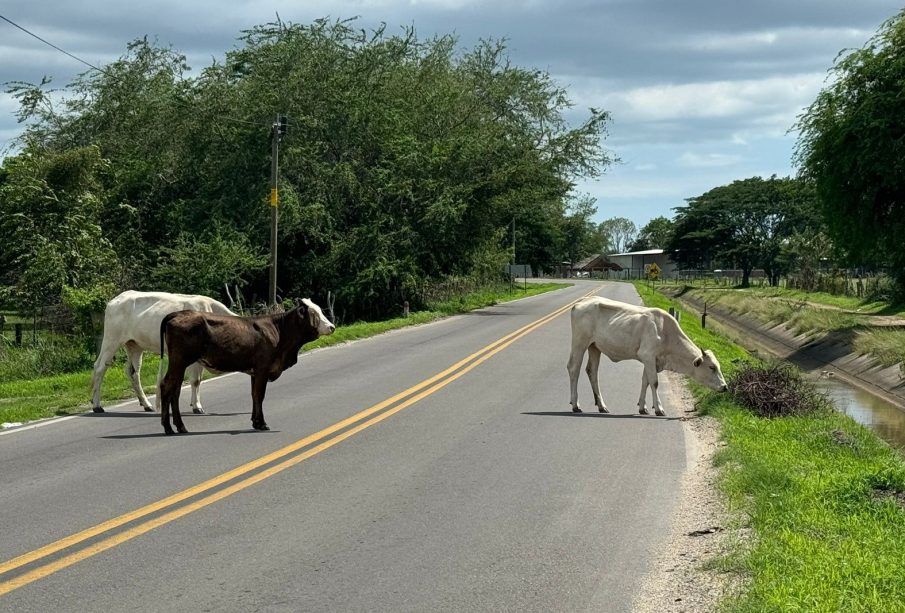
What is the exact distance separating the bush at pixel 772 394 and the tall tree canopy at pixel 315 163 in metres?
24.9

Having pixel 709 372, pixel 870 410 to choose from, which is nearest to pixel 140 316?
pixel 709 372

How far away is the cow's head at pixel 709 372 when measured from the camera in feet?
48.7

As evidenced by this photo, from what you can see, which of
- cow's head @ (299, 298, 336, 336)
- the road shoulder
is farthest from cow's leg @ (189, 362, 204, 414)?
the road shoulder

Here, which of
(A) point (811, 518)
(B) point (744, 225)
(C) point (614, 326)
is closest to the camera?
(A) point (811, 518)

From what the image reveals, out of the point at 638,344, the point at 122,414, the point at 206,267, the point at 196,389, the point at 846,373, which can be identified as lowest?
the point at 846,373

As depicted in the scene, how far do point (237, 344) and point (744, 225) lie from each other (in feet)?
349

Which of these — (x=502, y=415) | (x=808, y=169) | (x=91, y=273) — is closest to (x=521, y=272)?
(x=808, y=169)

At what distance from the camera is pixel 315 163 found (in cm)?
4284

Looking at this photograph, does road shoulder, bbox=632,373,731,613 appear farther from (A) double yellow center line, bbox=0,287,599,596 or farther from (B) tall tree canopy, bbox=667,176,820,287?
(B) tall tree canopy, bbox=667,176,820,287

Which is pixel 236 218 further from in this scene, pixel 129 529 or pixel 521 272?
pixel 521 272

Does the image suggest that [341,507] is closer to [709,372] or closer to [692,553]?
[692,553]

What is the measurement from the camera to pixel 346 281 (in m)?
41.7

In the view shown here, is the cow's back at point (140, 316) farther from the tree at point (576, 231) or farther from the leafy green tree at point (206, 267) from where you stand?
the tree at point (576, 231)

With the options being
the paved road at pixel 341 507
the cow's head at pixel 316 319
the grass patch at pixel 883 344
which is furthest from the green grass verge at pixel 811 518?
the grass patch at pixel 883 344
